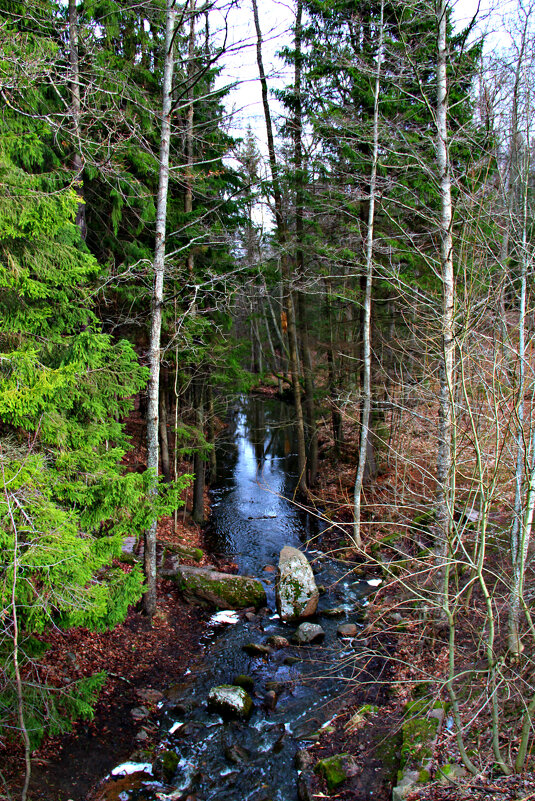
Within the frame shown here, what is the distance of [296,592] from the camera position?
28.9 ft

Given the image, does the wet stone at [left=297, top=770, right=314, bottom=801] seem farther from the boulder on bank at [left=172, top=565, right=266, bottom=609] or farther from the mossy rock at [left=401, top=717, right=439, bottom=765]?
the boulder on bank at [left=172, top=565, right=266, bottom=609]

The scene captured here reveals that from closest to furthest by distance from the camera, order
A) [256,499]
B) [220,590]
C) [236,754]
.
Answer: [236,754] < [220,590] < [256,499]

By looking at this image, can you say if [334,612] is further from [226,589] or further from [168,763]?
[168,763]

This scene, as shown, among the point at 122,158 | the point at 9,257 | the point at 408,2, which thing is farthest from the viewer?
the point at 122,158

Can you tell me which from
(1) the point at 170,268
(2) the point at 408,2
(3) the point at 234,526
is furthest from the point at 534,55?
(3) the point at 234,526

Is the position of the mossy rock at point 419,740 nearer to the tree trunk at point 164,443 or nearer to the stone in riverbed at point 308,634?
the stone in riverbed at point 308,634

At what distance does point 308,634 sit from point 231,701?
2.07 meters

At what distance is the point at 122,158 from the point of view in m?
8.80

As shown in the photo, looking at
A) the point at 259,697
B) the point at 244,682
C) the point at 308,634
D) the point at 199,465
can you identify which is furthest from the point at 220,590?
the point at 199,465

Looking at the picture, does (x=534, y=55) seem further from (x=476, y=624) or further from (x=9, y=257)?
(x=476, y=624)

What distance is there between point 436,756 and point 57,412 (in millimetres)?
5635

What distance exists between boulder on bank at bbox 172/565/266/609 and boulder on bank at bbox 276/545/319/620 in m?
0.58

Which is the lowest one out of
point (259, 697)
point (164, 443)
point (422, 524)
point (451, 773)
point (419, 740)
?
point (259, 697)

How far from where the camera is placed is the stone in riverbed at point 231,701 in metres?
6.19
